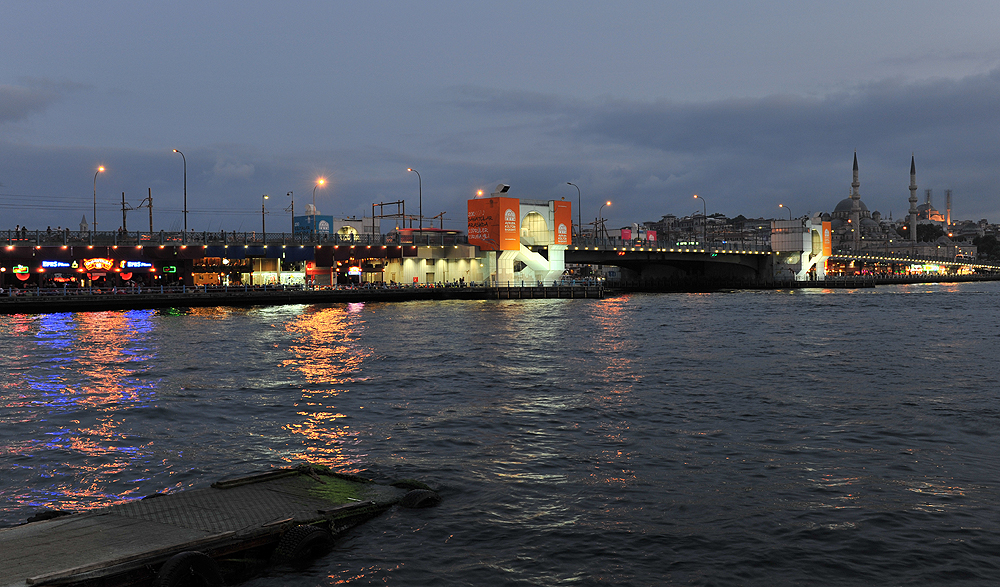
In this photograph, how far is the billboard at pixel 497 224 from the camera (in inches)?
3829

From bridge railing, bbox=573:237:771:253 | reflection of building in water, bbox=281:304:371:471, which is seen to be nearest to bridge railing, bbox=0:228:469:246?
bridge railing, bbox=573:237:771:253

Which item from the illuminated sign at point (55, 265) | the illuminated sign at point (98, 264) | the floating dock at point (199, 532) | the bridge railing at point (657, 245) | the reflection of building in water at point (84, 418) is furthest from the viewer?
the bridge railing at point (657, 245)

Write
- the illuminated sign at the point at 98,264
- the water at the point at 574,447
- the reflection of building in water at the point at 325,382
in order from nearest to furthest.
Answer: the water at the point at 574,447 → the reflection of building in water at the point at 325,382 → the illuminated sign at the point at 98,264

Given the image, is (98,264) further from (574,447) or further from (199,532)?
(199,532)

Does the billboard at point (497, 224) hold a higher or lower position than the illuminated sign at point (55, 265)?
higher

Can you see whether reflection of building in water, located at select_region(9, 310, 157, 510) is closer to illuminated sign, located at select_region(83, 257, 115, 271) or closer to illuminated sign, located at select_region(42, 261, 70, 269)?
illuminated sign, located at select_region(42, 261, 70, 269)

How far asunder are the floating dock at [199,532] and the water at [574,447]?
0.53m

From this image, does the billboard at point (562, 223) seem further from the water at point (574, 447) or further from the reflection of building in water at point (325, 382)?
the water at point (574, 447)

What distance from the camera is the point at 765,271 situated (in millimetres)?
148000

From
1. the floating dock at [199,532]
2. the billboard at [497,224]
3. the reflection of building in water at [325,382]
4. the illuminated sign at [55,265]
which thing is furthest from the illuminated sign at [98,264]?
the floating dock at [199,532]

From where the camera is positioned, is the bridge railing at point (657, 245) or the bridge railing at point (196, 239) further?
the bridge railing at point (657, 245)

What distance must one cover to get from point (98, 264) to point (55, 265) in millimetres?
3855

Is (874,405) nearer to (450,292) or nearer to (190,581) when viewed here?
(190,581)

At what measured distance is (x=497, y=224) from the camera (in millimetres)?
97250
